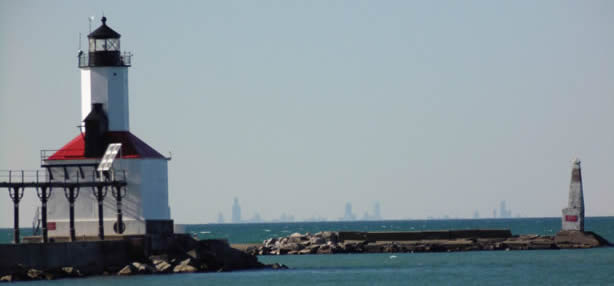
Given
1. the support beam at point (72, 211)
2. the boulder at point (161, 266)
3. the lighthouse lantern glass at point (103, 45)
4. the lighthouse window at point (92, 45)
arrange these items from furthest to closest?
the lighthouse lantern glass at point (103, 45) → the lighthouse window at point (92, 45) → the support beam at point (72, 211) → the boulder at point (161, 266)

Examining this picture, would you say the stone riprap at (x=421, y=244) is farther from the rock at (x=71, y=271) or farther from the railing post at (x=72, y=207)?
the rock at (x=71, y=271)

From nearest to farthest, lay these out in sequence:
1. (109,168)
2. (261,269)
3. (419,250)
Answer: (109,168) → (261,269) → (419,250)

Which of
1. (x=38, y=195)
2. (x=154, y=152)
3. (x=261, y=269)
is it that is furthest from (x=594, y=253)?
(x=38, y=195)

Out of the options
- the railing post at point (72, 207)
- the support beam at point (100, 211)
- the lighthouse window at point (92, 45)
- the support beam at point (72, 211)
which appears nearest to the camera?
the railing post at point (72, 207)

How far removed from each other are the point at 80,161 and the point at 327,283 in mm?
12171

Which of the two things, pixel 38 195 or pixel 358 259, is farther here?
pixel 358 259

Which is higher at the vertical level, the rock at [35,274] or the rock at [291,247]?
the rock at [291,247]

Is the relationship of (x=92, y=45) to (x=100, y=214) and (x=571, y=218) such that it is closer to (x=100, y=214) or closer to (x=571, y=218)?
(x=100, y=214)

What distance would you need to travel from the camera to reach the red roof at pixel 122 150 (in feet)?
205

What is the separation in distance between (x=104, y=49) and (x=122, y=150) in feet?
15.9

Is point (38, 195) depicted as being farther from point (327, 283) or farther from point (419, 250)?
point (419, 250)

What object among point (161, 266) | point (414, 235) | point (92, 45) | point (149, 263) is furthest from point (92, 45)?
point (414, 235)

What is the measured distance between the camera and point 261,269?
65875mm

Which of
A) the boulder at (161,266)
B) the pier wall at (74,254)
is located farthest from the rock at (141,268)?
the pier wall at (74,254)
